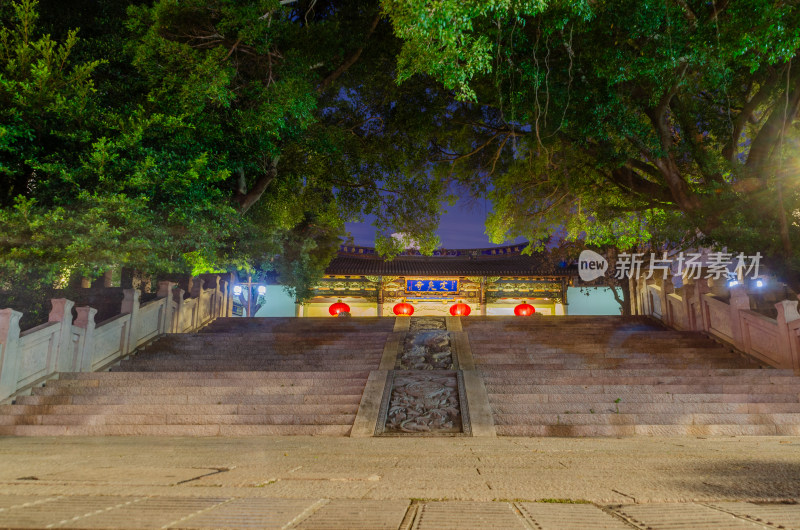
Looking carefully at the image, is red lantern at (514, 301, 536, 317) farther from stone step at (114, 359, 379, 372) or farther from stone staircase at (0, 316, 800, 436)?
stone step at (114, 359, 379, 372)

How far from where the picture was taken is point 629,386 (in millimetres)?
6055

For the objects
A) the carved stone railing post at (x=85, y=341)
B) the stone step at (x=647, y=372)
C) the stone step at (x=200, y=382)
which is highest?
the carved stone railing post at (x=85, y=341)

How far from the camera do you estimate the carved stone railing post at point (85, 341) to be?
7102 mm

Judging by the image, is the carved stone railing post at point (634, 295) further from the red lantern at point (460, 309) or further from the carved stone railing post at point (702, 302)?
the red lantern at point (460, 309)

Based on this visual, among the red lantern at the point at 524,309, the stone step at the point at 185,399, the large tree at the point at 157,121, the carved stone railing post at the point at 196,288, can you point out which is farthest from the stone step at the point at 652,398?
the red lantern at the point at 524,309

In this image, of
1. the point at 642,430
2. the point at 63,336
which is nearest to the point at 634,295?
the point at 642,430

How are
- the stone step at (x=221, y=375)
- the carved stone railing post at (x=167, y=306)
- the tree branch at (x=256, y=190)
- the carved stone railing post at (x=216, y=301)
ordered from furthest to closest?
the carved stone railing post at (x=216, y=301), the carved stone railing post at (x=167, y=306), the tree branch at (x=256, y=190), the stone step at (x=221, y=375)

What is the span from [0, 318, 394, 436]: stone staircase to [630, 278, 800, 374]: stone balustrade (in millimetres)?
7076

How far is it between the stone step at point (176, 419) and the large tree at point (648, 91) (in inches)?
194

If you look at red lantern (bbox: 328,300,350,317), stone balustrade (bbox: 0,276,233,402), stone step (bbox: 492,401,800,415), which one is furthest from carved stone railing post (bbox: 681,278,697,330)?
red lantern (bbox: 328,300,350,317)

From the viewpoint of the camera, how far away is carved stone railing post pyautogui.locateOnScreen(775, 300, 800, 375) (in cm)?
690

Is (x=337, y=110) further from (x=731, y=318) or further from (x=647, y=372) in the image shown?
(x=731, y=318)

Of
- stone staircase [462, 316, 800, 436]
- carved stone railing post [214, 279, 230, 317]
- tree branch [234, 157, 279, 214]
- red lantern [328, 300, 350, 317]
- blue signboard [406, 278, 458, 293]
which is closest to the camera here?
stone staircase [462, 316, 800, 436]

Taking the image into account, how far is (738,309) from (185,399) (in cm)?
1023
